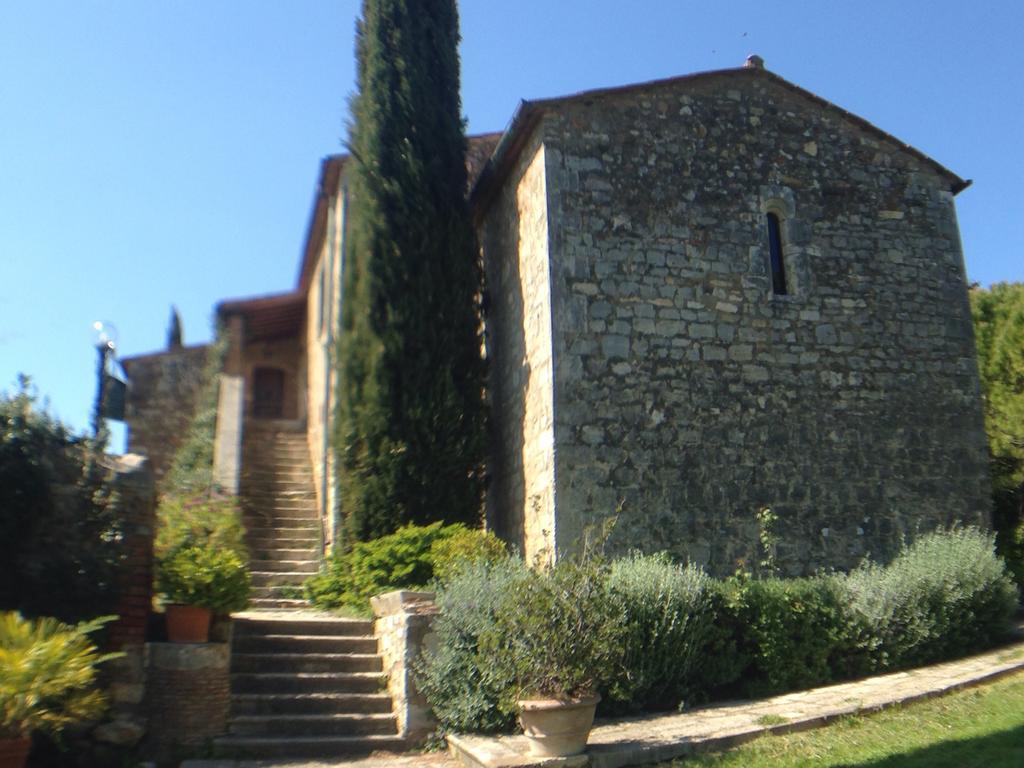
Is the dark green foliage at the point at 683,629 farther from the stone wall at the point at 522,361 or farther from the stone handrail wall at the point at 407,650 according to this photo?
the stone wall at the point at 522,361

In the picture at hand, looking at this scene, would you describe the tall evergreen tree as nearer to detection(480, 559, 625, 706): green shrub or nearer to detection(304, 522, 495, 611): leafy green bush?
detection(304, 522, 495, 611): leafy green bush

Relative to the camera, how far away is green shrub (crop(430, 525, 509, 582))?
9.27 metres

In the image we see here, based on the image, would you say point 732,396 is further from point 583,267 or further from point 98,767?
point 98,767

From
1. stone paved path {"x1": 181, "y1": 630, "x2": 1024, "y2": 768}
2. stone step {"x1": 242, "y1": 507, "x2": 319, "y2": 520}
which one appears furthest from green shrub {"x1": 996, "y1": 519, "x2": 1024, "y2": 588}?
stone step {"x1": 242, "y1": 507, "x2": 319, "y2": 520}

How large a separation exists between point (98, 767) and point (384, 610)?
294cm

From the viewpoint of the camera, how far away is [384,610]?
935cm

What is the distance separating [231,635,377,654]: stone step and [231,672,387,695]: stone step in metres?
0.36

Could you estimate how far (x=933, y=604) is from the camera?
9.54 meters

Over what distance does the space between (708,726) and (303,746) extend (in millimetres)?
3260

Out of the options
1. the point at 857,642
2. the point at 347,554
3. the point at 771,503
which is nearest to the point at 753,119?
the point at 771,503

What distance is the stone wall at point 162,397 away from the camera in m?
20.2

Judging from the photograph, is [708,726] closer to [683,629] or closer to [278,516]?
[683,629]

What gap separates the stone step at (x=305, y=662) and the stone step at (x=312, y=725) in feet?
2.18

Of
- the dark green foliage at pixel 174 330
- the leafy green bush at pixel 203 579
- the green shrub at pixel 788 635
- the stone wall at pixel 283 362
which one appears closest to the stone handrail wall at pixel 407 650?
the leafy green bush at pixel 203 579
